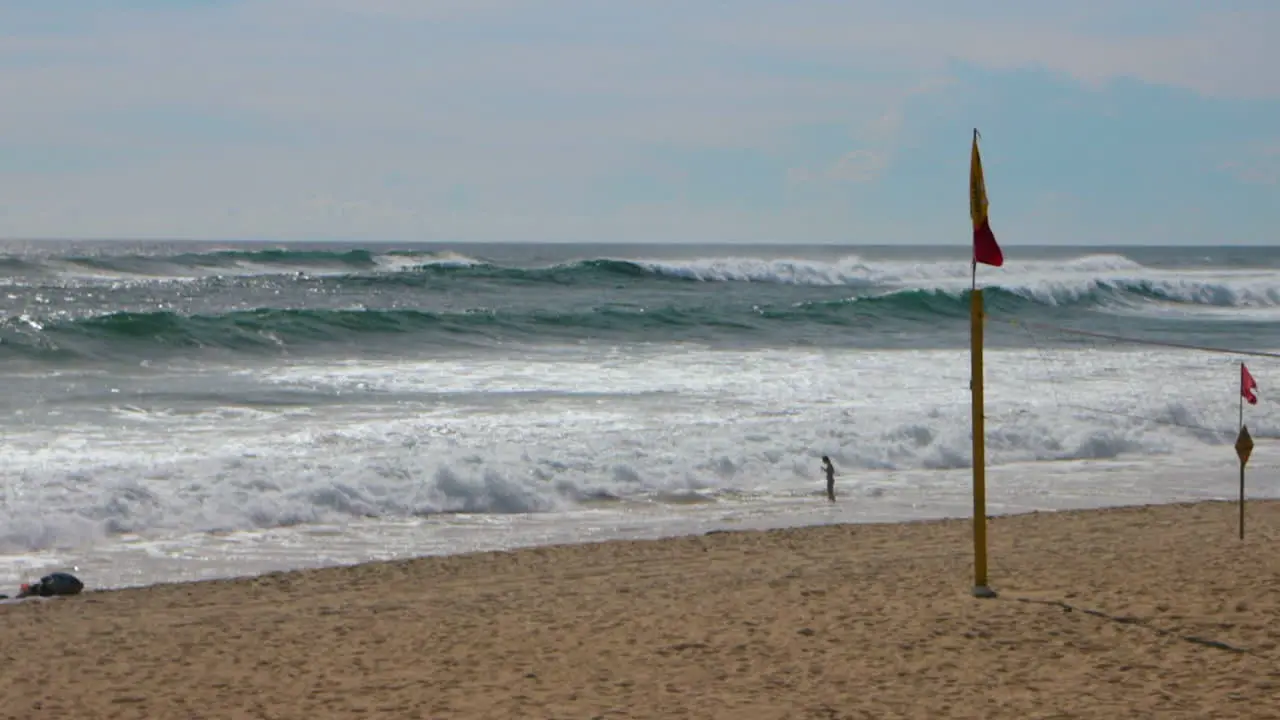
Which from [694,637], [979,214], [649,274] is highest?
[979,214]

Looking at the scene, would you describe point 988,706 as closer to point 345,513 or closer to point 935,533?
point 935,533

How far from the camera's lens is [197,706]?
6.23 meters

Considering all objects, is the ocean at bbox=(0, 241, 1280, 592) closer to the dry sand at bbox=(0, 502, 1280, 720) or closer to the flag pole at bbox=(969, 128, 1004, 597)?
the dry sand at bbox=(0, 502, 1280, 720)

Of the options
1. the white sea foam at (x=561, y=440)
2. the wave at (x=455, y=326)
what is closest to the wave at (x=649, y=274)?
the wave at (x=455, y=326)

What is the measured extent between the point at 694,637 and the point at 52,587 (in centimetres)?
414

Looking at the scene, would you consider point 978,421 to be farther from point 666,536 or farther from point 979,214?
point 666,536

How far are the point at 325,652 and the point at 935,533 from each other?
5102 millimetres

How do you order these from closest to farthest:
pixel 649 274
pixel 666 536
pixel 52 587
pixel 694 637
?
pixel 694 637 < pixel 52 587 < pixel 666 536 < pixel 649 274

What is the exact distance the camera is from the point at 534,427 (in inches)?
602

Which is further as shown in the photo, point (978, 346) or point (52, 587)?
point (52, 587)

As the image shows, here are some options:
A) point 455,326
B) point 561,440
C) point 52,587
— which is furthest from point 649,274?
point 52,587

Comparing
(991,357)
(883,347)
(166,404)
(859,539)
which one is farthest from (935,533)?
(883,347)

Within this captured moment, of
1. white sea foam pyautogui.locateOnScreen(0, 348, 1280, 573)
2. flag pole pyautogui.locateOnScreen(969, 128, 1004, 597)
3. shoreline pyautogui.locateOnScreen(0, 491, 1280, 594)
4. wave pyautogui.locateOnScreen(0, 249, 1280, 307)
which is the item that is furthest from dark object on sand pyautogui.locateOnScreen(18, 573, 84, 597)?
wave pyautogui.locateOnScreen(0, 249, 1280, 307)

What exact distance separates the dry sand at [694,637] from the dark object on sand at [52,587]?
147 millimetres
